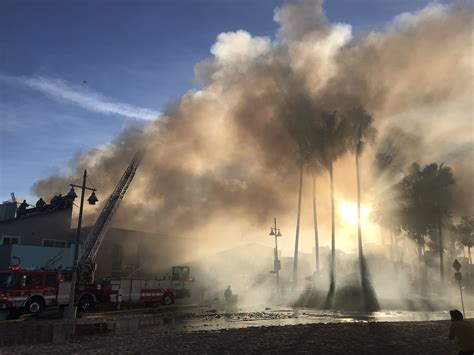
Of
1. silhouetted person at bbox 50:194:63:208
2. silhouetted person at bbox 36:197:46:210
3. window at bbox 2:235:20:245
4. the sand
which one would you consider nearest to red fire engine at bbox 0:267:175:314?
the sand

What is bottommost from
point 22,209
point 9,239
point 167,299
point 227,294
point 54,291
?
point 167,299

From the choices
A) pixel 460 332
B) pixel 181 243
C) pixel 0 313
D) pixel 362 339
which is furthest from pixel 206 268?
pixel 460 332

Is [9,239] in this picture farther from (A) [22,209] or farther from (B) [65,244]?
(A) [22,209]

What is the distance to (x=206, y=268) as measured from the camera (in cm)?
5519

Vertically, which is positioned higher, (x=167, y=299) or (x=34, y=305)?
(x=34, y=305)

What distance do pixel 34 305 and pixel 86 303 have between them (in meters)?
3.90

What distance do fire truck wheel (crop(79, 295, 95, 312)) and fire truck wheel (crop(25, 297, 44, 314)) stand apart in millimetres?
3069

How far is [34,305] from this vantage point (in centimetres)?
2309

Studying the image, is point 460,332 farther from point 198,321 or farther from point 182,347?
point 198,321

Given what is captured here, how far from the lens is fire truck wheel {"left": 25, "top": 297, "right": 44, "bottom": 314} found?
75.1ft

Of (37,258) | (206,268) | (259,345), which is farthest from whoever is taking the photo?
(206,268)

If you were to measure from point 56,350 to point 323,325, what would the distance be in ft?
36.7

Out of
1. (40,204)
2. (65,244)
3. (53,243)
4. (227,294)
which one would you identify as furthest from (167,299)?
(40,204)

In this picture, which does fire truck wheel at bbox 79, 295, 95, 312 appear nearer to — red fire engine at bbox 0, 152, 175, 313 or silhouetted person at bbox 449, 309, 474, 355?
red fire engine at bbox 0, 152, 175, 313
